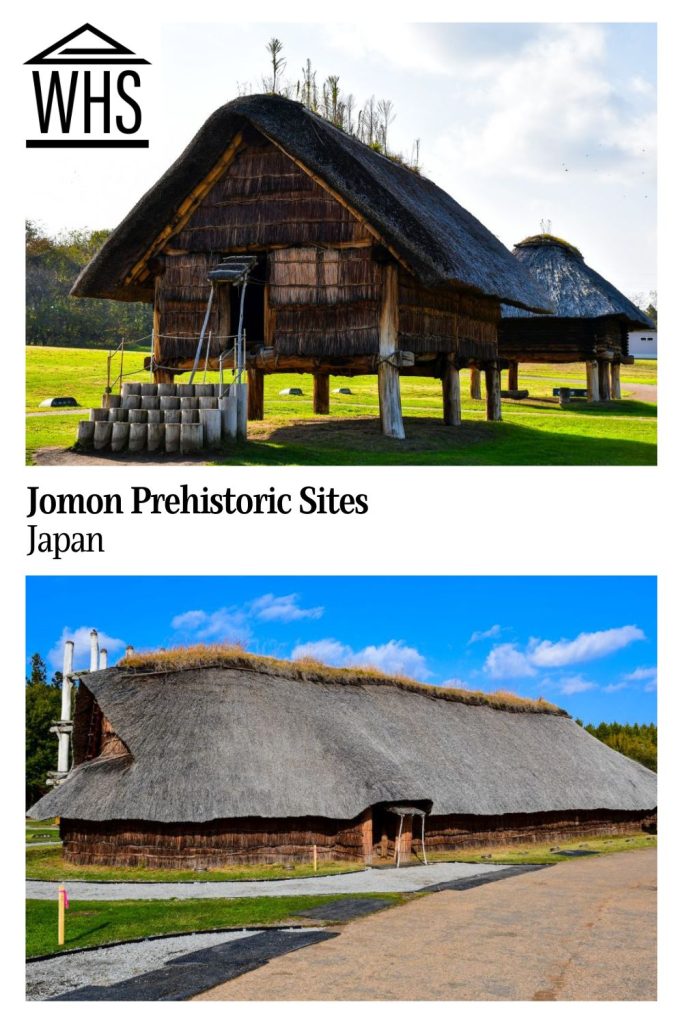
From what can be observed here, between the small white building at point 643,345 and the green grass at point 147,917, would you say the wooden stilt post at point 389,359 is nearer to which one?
the green grass at point 147,917

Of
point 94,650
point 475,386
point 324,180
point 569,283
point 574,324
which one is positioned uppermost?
point 569,283

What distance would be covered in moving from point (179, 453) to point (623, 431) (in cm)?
1185

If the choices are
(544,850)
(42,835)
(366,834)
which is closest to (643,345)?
(544,850)

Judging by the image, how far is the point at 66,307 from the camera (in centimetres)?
6044

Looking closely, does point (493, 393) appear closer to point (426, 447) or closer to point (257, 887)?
point (426, 447)

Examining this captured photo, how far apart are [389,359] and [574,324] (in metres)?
16.6

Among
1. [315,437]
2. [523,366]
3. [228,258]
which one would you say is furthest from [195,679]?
[523,366]

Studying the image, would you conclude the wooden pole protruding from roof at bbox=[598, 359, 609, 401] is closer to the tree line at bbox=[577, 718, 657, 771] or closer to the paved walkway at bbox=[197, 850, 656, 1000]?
the tree line at bbox=[577, 718, 657, 771]

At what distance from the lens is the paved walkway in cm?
1162

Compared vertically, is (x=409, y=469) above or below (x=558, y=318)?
below

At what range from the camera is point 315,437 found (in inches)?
823

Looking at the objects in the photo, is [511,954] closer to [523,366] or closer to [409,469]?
[409,469]

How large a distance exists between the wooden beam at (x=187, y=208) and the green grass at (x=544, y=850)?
45.0ft

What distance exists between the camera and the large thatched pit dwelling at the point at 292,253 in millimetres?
20953
